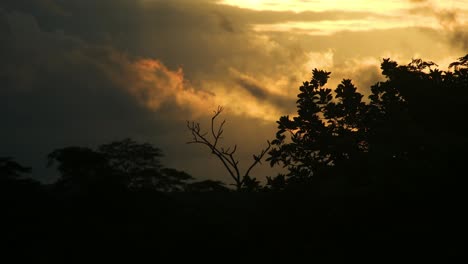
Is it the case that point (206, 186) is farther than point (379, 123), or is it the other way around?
point (206, 186)

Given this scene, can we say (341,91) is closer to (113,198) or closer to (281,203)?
(281,203)

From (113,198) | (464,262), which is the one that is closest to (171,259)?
(113,198)

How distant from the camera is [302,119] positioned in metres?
28.6

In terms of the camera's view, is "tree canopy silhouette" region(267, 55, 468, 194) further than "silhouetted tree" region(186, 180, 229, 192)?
No

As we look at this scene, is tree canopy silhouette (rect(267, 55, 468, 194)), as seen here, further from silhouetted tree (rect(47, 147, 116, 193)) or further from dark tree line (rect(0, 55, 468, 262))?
silhouetted tree (rect(47, 147, 116, 193))

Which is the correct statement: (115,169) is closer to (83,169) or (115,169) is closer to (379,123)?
(83,169)

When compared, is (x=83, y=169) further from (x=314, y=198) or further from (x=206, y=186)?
(x=314, y=198)

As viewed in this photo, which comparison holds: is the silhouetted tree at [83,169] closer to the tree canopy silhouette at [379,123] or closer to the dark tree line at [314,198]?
the dark tree line at [314,198]

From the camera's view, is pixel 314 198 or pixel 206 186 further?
pixel 206 186

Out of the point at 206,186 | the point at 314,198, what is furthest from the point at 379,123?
the point at 206,186

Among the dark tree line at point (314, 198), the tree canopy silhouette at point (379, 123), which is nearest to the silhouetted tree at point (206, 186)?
the dark tree line at point (314, 198)

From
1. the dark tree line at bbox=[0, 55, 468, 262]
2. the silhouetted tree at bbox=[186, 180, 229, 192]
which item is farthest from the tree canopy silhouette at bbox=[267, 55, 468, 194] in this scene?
the silhouetted tree at bbox=[186, 180, 229, 192]

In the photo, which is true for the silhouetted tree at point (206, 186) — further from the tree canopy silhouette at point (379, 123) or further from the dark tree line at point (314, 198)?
the tree canopy silhouette at point (379, 123)

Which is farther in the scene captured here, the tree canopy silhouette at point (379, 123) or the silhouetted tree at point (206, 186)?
the silhouetted tree at point (206, 186)
